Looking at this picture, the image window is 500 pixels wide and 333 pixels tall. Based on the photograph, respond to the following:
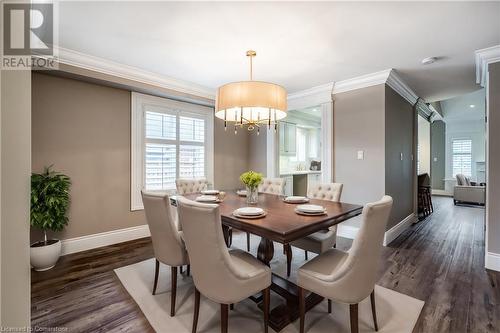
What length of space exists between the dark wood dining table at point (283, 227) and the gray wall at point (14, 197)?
111 centimetres

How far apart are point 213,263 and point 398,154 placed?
374 centimetres

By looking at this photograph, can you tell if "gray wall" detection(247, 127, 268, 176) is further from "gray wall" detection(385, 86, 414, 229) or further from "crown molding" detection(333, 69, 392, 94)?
"gray wall" detection(385, 86, 414, 229)

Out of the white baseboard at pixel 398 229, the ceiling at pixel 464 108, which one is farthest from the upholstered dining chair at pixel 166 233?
the ceiling at pixel 464 108

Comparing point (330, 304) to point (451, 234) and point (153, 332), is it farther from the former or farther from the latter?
point (451, 234)

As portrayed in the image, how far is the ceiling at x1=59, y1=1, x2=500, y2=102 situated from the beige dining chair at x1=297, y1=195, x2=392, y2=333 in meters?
1.67

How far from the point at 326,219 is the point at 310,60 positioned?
2109 millimetres

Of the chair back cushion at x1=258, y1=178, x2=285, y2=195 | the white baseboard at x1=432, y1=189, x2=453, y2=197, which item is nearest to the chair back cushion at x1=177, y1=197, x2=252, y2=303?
the chair back cushion at x1=258, y1=178, x2=285, y2=195

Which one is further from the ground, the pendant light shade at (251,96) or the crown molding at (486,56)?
the crown molding at (486,56)

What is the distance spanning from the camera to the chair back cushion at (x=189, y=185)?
3150mm

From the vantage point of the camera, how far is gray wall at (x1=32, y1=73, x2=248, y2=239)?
9.13ft

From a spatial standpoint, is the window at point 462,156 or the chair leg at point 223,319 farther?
the window at point 462,156

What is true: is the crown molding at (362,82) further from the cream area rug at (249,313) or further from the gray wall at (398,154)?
the cream area rug at (249,313)

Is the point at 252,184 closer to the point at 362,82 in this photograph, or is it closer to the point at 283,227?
the point at 283,227

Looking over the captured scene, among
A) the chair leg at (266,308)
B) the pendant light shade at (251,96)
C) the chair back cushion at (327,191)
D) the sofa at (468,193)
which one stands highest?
the pendant light shade at (251,96)
